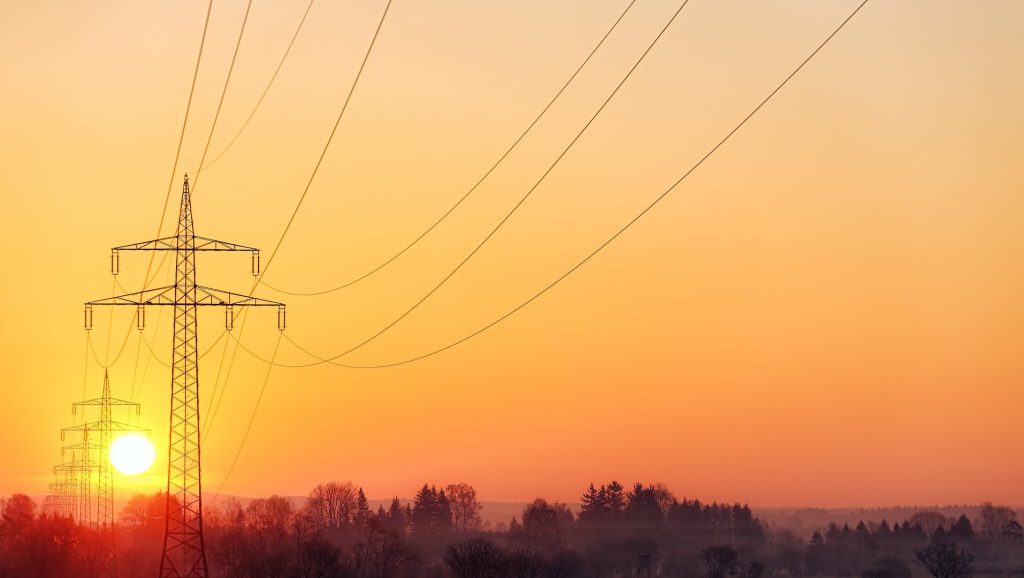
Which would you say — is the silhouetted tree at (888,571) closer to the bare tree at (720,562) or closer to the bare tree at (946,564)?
the bare tree at (946,564)

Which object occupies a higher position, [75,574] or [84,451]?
[84,451]

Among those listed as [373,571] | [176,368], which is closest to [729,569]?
[373,571]

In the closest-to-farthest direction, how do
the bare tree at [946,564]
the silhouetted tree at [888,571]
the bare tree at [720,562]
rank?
the bare tree at [946,564] < the bare tree at [720,562] < the silhouetted tree at [888,571]

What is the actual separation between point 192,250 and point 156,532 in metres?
144

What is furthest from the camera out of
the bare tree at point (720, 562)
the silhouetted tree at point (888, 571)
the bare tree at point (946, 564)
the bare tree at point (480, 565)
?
the silhouetted tree at point (888, 571)

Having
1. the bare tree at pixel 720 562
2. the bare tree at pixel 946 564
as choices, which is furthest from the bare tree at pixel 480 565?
the bare tree at pixel 946 564

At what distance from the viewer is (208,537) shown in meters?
154

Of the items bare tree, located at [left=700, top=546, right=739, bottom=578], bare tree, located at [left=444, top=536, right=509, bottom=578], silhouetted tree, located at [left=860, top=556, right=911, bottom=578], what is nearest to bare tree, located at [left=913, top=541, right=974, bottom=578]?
silhouetted tree, located at [left=860, top=556, right=911, bottom=578]

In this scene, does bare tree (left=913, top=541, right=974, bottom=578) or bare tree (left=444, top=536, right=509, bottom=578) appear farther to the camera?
bare tree (left=913, top=541, right=974, bottom=578)

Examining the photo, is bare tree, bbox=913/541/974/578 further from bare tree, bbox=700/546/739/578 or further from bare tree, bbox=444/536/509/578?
bare tree, bbox=444/536/509/578

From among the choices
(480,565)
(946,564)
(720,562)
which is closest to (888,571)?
(946,564)

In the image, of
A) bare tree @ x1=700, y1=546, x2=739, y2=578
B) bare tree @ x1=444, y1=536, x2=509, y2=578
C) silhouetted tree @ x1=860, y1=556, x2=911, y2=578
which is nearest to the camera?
bare tree @ x1=444, y1=536, x2=509, y2=578

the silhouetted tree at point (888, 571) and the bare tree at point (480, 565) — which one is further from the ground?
the bare tree at point (480, 565)

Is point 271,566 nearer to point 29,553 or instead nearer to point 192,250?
point 29,553
